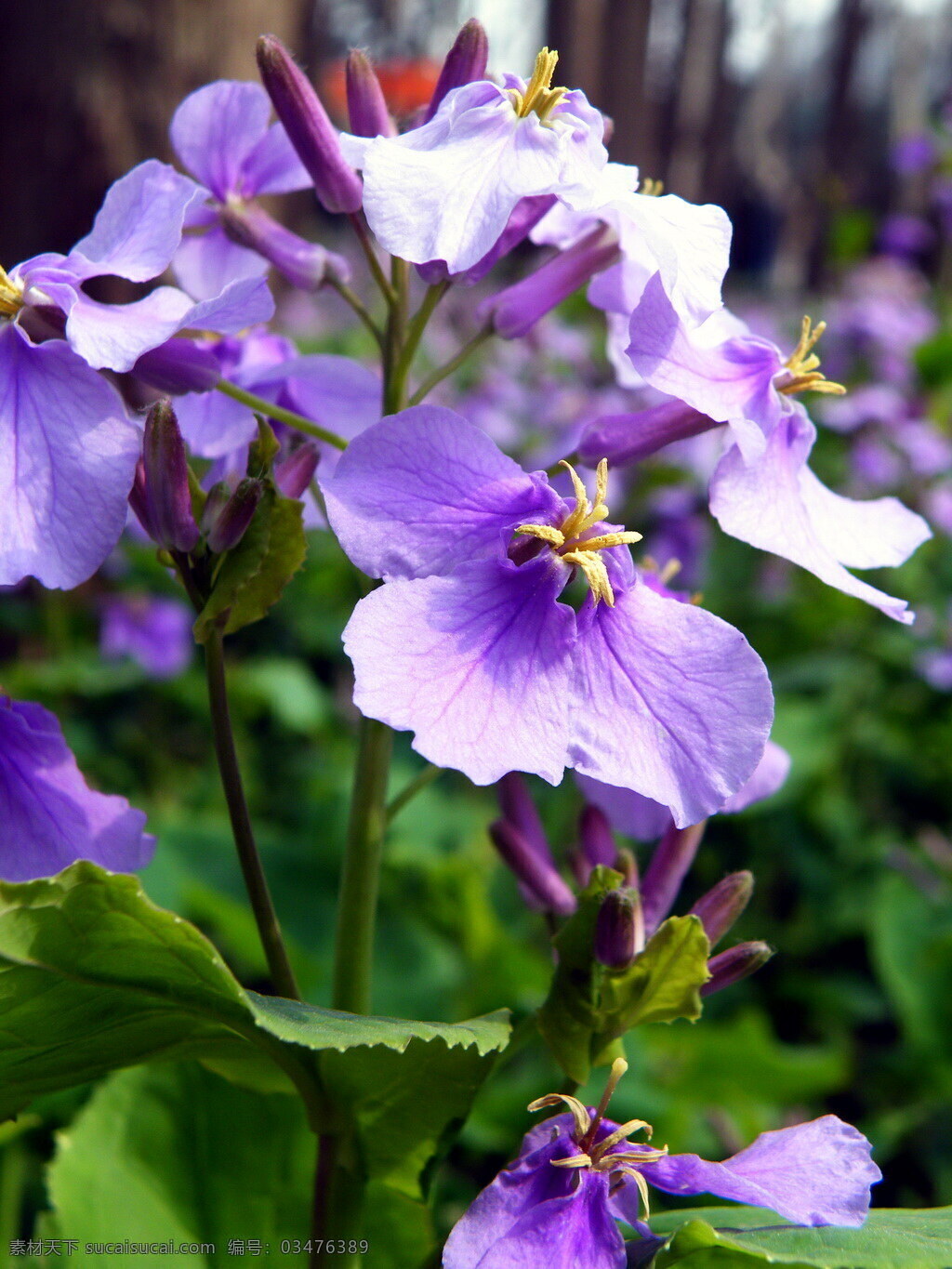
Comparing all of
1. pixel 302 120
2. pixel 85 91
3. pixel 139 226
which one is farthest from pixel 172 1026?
pixel 85 91

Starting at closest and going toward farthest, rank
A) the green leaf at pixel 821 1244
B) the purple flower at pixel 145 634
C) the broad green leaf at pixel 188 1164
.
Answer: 1. the green leaf at pixel 821 1244
2. the broad green leaf at pixel 188 1164
3. the purple flower at pixel 145 634

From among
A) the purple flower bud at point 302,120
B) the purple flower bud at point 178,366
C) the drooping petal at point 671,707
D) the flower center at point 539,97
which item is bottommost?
the drooping petal at point 671,707

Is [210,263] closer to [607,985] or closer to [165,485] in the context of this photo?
[165,485]

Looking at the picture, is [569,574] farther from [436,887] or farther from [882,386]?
[882,386]

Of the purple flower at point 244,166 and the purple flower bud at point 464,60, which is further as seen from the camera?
the purple flower at point 244,166

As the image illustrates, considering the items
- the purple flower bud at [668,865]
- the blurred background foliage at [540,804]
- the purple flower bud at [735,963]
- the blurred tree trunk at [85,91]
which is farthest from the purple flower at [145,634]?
the purple flower bud at [735,963]

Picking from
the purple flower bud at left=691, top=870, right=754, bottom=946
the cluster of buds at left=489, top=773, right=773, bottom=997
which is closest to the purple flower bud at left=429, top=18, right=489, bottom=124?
the cluster of buds at left=489, top=773, right=773, bottom=997

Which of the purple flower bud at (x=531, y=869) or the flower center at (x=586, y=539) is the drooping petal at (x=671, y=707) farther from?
the purple flower bud at (x=531, y=869)
